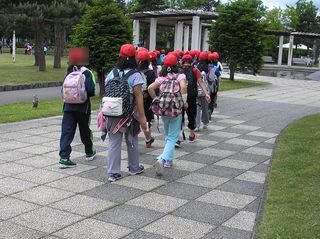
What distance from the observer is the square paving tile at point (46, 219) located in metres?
4.64

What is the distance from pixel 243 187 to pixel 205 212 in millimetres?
1265

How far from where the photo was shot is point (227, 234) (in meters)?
4.66

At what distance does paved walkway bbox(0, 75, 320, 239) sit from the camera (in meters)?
4.70

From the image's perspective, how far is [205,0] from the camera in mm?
69812

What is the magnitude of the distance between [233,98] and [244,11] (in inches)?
365

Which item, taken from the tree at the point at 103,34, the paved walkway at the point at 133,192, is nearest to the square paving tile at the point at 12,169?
the paved walkway at the point at 133,192

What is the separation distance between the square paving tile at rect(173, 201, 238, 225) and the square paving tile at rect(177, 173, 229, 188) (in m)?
0.84

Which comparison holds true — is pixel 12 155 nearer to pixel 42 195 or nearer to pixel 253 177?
pixel 42 195

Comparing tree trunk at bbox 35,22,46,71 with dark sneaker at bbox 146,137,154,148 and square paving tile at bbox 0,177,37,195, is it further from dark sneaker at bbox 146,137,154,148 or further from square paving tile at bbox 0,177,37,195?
square paving tile at bbox 0,177,37,195

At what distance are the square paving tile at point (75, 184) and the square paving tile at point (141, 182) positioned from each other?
13.7 inches

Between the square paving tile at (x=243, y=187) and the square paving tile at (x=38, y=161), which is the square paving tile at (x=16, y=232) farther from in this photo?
the square paving tile at (x=243, y=187)

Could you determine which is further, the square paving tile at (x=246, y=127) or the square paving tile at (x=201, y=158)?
the square paving tile at (x=246, y=127)

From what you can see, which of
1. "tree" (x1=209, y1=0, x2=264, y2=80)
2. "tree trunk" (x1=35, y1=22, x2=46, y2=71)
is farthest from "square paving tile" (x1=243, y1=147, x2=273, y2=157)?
"tree trunk" (x1=35, y1=22, x2=46, y2=71)

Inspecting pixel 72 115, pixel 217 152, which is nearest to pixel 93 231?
pixel 72 115
